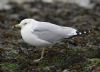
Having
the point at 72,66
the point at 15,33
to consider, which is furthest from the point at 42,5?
the point at 72,66

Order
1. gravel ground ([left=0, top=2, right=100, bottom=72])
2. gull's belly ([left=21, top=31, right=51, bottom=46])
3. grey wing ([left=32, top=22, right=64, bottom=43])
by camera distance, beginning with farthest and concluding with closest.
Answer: grey wing ([left=32, top=22, right=64, bottom=43])
gull's belly ([left=21, top=31, right=51, bottom=46])
gravel ground ([left=0, top=2, right=100, bottom=72])

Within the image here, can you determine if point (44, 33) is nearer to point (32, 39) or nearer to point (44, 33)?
point (44, 33)

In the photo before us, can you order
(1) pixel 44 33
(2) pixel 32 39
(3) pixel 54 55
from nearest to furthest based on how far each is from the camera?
1. (2) pixel 32 39
2. (1) pixel 44 33
3. (3) pixel 54 55

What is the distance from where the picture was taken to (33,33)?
22.0 ft

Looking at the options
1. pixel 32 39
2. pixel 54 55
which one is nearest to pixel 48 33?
pixel 32 39

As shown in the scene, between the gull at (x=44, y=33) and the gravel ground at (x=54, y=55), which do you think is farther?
the gull at (x=44, y=33)

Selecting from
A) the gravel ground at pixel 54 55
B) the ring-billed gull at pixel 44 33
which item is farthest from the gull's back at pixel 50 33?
the gravel ground at pixel 54 55

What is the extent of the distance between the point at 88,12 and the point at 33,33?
747cm

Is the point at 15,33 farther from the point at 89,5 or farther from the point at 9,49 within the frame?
the point at 89,5

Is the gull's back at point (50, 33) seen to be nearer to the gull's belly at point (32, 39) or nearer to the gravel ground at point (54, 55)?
the gull's belly at point (32, 39)

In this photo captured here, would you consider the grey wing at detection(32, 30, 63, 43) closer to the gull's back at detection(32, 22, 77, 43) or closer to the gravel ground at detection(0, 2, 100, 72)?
the gull's back at detection(32, 22, 77, 43)

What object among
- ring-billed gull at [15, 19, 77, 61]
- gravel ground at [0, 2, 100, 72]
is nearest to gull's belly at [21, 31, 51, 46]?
ring-billed gull at [15, 19, 77, 61]

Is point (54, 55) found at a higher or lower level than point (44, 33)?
lower

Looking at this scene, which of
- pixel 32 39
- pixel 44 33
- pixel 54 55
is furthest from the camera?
pixel 54 55
